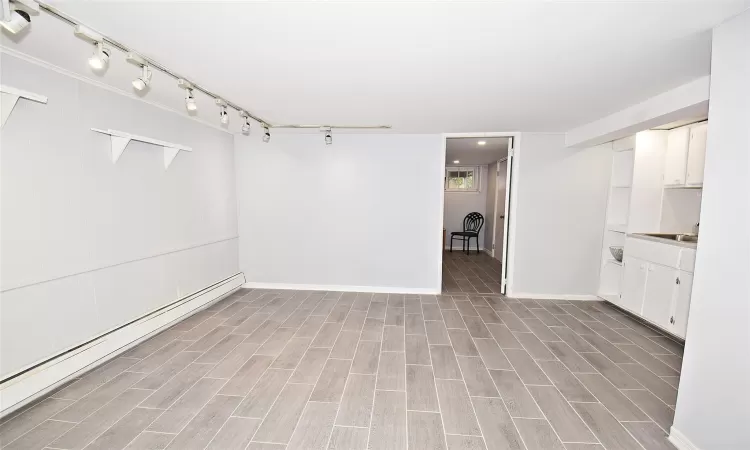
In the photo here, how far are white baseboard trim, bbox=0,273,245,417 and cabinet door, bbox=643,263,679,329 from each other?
4.95 metres

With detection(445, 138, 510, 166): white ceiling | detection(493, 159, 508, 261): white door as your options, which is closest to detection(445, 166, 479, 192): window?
detection(445, 138, 510, 166): white ceiling

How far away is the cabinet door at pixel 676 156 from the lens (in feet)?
9.64

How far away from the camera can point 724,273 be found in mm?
1315

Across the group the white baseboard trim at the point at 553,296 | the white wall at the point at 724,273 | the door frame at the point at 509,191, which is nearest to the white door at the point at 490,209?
the door frame at the point at 509,191

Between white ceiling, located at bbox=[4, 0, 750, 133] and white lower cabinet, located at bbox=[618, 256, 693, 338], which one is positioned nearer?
white ceiling, located at bbox=[4, 0, 750, 133]

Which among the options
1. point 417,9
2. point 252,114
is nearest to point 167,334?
point 252,114

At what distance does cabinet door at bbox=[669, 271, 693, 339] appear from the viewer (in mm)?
2500

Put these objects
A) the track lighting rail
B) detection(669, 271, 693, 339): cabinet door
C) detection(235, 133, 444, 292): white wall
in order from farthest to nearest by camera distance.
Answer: detection(235, 133, 444, 292): white wall, detection(669, 271, 693, 339): cabinet door, the track lighting rail

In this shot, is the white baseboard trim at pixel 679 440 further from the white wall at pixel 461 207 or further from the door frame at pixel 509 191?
the white wall at pixel 461 207

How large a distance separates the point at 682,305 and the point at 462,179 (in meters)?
5.28

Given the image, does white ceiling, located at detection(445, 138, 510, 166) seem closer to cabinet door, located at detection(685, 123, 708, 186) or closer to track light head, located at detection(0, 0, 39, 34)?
cabinet door, located at detection(685, 123, 708, 186)

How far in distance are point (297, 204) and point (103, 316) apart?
232 centimetres

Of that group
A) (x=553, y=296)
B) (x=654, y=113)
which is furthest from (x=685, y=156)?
(x=553, y=296)

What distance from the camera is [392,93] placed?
231 centimetres
